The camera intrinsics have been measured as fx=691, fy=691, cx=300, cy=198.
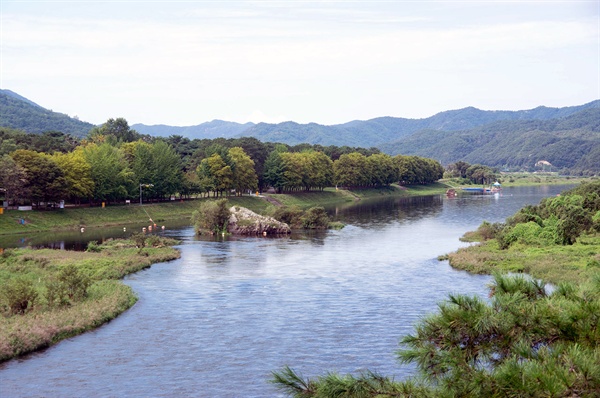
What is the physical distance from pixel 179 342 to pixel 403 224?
82440 mm

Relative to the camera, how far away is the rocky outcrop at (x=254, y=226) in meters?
107

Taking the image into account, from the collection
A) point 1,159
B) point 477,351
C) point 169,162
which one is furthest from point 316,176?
point 477,351

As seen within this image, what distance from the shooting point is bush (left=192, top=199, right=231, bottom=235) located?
106812 mm

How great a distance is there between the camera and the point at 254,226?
10681 cm

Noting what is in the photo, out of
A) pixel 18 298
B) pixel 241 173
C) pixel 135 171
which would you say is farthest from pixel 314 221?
pixel 18 298

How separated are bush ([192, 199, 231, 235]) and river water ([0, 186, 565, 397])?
18941 mm

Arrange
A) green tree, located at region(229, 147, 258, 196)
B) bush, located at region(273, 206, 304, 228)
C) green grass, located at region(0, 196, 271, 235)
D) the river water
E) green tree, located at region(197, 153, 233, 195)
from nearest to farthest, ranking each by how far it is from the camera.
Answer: the river water
green grass, located at region(0, 196, 271, 235)
bush, located at region(273, 206, 304, 228)
green tree, located at region(197, 153, 233, 195)
green tree, located at region(229, 147, 258, 196)

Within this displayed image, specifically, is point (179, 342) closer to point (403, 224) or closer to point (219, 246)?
point (219, 246)

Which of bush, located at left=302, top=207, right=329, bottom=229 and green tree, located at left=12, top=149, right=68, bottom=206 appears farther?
bush, located at left=302, top=207, right=329, bottom=229

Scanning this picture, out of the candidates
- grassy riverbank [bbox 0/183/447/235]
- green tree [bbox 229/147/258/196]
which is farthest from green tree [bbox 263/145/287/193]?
grassy riverbank [bbox 0/183/447/235]

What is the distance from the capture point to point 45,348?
41500 mm

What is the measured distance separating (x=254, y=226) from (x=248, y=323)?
59695 millimetres

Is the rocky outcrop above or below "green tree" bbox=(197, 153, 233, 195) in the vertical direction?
below

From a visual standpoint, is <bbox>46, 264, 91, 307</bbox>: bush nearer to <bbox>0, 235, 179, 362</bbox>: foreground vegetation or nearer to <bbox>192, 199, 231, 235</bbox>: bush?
<bbox>0, 235, 179, 362</bbox>: foreground vegetation
